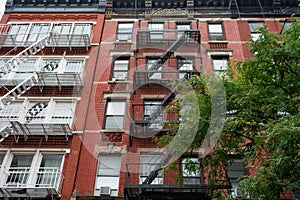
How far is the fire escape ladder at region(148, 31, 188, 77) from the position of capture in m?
17.1

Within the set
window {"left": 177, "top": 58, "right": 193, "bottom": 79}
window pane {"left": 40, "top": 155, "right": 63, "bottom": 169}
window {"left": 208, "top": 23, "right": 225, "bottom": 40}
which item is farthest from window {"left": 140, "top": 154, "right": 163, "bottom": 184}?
window {"left": 208, "top": 23, "right": 225, "bottom": 40}

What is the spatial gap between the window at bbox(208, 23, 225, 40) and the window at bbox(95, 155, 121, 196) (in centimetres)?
991

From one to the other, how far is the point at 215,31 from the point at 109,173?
11425 millimetres

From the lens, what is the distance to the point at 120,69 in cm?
1873

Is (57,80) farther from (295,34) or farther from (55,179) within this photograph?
(295,34)

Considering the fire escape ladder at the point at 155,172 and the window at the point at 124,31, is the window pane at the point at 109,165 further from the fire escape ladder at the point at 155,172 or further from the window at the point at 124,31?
the window at the point at 124,31

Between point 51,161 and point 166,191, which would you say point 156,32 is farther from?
point 166,191

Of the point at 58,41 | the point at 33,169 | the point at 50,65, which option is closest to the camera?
the point at 33,169

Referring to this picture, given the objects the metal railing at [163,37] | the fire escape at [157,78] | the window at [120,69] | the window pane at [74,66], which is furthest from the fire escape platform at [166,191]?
the metal railing at [163,37]

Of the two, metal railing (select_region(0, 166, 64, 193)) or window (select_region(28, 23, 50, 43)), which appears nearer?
metal railing (select_region(0, 166, 64, 193))

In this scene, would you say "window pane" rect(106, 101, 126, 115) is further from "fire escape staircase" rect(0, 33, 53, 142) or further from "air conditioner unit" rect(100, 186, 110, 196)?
"air conditioner unit" rect(100, 186, 110, 196)

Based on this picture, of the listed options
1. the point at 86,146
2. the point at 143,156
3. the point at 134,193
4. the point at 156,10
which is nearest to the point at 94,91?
the point at 86,146

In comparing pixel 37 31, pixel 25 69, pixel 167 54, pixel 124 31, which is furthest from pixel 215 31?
pixel 25 69

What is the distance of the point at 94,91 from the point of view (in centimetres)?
1727
